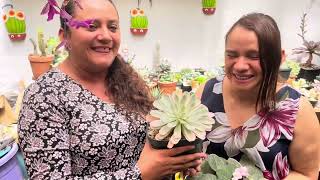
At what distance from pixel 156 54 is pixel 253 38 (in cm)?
198

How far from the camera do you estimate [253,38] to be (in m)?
1.04

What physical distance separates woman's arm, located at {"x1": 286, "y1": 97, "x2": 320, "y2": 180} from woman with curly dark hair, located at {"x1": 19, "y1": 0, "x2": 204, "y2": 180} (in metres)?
0.41

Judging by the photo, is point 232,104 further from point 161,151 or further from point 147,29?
point 147,29

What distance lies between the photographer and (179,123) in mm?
830

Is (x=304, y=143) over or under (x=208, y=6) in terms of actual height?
under

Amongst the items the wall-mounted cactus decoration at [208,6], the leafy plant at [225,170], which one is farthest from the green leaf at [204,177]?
the wall-mounted cactus decoration at [208,6]

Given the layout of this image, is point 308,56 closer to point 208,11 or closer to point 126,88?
point 208,11

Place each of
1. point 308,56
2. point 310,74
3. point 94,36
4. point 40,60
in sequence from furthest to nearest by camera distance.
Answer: point 308,56
point 310,74
point 40,60
point 94,36

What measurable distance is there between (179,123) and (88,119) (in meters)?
0.26

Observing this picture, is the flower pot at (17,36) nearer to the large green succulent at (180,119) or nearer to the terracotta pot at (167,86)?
the terracotta pot at (167,86)

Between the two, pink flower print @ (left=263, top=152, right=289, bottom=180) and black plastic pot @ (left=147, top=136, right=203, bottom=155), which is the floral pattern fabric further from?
black plastic pot @ (left=147, top=136, right=203, bottom=155)

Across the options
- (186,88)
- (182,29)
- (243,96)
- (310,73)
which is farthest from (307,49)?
(243,96)

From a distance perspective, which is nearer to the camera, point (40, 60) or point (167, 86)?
point (40, 60)

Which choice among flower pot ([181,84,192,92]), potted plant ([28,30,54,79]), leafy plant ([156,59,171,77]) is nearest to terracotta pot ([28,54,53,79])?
potted plant ([28,30,54,79])
